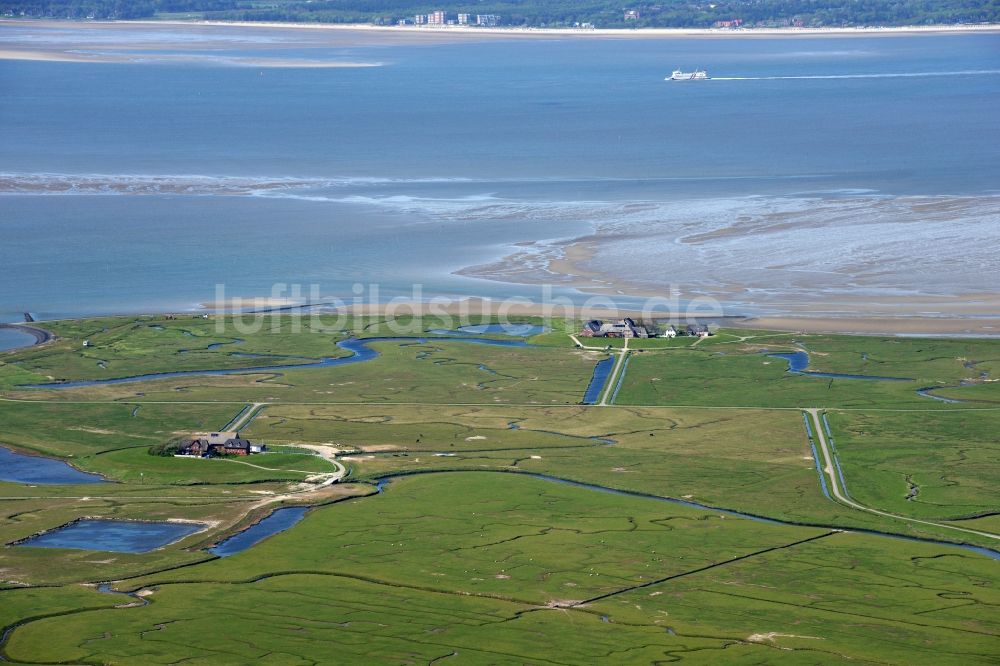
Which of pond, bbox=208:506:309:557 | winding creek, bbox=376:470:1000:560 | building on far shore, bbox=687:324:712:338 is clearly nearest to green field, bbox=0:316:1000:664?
winding creek, bbox=376:470:1000:560

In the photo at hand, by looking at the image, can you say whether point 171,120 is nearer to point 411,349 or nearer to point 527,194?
point 527,194

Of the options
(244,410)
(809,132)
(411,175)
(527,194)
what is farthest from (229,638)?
(809,132)

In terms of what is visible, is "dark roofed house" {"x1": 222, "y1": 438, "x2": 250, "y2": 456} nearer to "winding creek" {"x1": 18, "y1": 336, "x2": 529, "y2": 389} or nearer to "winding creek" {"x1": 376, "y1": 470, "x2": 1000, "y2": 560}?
"winding creek" {"x1": 376, "y1": 470, "x2": 1000, "y2": 560}

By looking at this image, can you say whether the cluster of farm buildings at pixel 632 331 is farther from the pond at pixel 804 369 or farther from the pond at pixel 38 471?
the pond at pixel 38 471

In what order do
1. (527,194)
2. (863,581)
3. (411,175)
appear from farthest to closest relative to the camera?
(411,175), (527,194), (863,581)

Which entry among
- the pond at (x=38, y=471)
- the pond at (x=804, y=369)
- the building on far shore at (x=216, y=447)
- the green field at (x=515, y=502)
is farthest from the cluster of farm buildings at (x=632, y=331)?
the pond at (x=38, y=471)

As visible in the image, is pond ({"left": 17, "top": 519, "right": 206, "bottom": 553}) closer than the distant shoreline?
Yes
